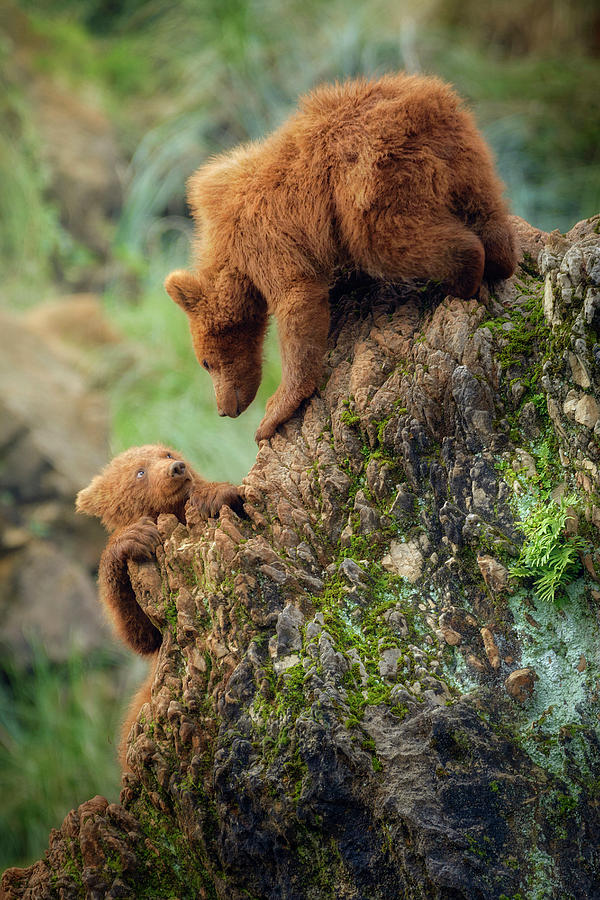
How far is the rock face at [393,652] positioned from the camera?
8.19 ft

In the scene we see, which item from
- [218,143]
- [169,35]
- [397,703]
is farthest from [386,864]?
[169,35]

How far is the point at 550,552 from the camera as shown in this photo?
8.70 feet

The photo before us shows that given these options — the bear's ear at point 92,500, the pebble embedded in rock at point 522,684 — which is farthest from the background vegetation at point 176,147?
the pebble embedded in rock at point 522,684

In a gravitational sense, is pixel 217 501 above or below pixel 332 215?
below

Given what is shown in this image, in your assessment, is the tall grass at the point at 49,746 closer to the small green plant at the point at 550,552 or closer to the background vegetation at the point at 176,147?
the background vegetation at the point at 176,147

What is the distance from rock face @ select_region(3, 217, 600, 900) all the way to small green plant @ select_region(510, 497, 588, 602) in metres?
0.03

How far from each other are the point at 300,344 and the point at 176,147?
7948mm

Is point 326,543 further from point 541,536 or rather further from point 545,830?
point 545,830

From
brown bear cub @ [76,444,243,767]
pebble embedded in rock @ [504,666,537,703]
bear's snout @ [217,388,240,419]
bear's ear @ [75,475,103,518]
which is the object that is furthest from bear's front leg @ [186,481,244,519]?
pebble embedded in rock @ [504,666,537,703]

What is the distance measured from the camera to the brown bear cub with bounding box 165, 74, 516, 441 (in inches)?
126

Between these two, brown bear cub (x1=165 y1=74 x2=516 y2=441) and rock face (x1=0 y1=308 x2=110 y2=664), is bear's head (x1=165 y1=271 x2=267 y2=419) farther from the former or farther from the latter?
rock face (x1=0 y1=308 x2=110 y2=664)

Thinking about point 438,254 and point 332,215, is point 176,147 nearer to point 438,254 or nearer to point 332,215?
point 332,215

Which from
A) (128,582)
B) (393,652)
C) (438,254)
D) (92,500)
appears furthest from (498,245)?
(92,500)

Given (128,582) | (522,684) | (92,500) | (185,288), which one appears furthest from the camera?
(92,500)
